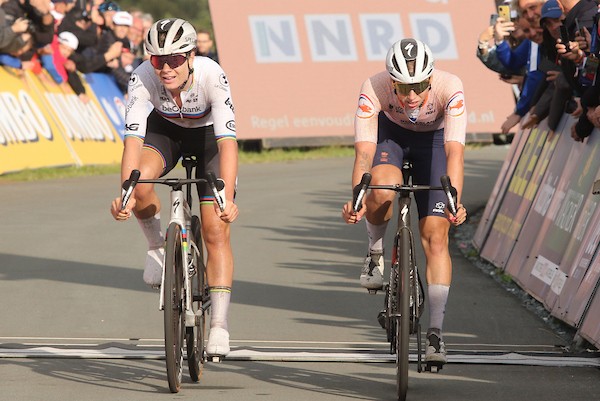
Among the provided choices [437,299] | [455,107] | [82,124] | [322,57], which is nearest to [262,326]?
[437,299]

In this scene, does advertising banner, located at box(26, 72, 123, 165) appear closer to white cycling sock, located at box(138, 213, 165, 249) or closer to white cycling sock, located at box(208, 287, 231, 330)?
white cycling sock, located at box(138, 213, 165, 249)

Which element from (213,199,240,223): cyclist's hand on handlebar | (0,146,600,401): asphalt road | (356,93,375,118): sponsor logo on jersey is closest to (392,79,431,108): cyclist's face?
(356,93,375,118): sponsor logo on jersey

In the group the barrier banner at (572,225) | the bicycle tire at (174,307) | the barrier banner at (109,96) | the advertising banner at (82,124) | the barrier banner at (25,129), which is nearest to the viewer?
the bicycle tire at (174,307)

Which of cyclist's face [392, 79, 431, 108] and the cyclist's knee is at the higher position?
cyclist's face [392, 79, 431, 108]

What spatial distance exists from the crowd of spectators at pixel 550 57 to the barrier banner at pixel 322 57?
1211cm

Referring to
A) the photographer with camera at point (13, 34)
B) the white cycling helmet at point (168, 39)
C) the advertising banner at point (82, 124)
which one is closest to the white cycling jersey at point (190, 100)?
the white cycling helmet at point (168, 39)

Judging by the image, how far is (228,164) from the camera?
8.86 meters

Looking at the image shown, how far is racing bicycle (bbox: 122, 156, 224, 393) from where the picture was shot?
8.27 meters

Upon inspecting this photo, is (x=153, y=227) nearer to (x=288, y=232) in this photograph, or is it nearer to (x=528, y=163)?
(x=528, y=163)

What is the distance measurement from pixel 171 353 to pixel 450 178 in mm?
2025

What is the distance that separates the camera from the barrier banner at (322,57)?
1077 inches

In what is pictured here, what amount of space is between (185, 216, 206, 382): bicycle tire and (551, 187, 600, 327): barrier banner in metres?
2.66

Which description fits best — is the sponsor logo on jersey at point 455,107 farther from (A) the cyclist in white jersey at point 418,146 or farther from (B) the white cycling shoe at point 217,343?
(B) the white cycling shoe at point 217,343

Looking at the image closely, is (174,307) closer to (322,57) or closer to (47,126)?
(47,126)
